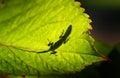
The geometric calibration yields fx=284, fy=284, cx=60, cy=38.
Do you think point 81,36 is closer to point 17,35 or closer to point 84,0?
point 17,35

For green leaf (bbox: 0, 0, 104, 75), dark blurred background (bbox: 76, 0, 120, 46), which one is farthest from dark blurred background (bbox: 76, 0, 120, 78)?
green leaf (bbox: 0, 0, 104, 75)

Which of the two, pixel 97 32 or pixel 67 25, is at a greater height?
pixel 67 25

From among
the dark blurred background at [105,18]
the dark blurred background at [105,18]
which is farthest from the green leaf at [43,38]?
the dark blurred background at [105,18]

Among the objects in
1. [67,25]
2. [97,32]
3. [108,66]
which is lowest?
[97,32]

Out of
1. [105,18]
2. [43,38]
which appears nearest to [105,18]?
[105,18]

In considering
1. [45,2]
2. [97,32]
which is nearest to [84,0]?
[97,32]

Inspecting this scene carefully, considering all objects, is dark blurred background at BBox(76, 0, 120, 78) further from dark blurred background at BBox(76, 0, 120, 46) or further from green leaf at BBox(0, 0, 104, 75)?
green leaf at BBox(0, 0, 104, 75)

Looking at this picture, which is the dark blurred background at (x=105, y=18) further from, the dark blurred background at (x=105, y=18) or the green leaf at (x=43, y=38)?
the green leaf at (x=43, y=38)

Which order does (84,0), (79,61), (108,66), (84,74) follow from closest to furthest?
(79,61)
(84,74)
(108,66)
(84,0)
